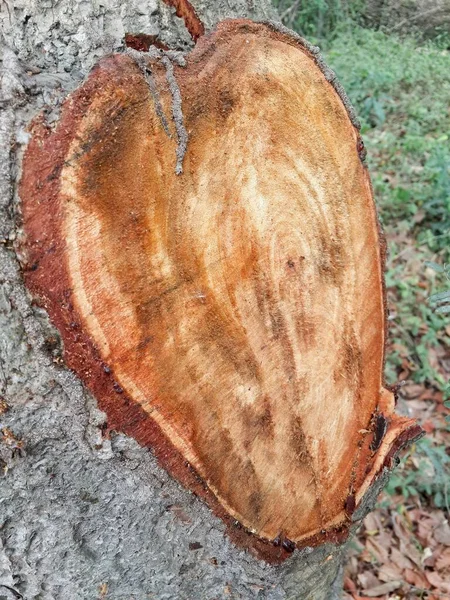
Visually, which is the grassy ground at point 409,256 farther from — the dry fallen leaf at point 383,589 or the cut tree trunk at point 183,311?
the cut tree trunk at point 183,311

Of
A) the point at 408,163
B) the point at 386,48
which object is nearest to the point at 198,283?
the point at 408,163

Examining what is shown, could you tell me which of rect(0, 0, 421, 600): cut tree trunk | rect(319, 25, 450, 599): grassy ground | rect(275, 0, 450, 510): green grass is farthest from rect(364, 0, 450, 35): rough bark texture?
rect(0, 0, 421, 600): cut tree trunk

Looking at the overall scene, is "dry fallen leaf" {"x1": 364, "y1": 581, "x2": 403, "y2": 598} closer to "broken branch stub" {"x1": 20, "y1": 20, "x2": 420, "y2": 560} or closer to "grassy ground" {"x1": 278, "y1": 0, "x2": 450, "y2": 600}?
"grassy ground" {"x1": 278, "y1": 0, "x2": 450, "y2": 600}

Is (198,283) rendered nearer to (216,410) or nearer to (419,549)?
(216,410)

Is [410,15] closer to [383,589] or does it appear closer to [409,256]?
[409,256]

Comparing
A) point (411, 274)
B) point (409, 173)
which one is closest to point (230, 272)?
point (411, 274)
